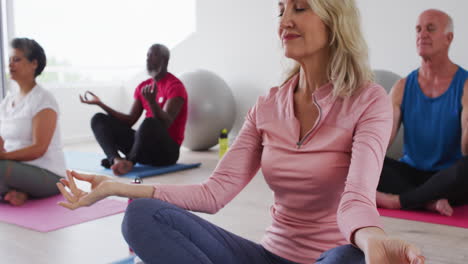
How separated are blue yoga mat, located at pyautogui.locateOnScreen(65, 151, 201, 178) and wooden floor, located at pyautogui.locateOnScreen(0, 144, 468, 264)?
105 centimetres

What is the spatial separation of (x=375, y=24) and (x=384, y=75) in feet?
2.47

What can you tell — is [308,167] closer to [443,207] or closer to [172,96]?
[443,207]

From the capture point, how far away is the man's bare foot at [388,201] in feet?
9.86

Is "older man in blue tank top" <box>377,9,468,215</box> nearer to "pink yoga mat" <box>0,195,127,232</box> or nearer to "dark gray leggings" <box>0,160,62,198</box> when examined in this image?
"pink yoga mat" <box>0,195,127,232</box>

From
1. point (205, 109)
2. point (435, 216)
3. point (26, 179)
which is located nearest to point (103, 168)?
point (205, 109)

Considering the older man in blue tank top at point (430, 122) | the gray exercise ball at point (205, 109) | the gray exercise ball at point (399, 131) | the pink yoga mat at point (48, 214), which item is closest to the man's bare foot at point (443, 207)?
the older man in blue tank top at point (430, 122)

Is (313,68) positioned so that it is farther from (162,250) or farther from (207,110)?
(207,110)

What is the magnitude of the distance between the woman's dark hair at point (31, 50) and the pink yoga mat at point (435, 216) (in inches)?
78.3

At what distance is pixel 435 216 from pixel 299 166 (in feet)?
5.58

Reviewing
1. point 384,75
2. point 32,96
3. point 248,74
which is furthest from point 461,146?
point 248,74

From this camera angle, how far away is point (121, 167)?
4.00m

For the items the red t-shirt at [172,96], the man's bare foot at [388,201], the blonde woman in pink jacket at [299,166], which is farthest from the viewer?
the red t-shirt at [172,96]

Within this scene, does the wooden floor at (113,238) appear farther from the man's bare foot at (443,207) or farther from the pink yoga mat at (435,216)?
the man's bare foot at (443,207)

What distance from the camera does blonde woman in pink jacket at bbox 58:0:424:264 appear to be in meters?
1.29
